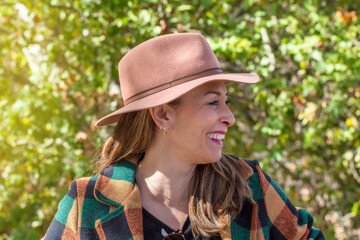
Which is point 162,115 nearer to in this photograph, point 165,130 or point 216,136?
point 165,130

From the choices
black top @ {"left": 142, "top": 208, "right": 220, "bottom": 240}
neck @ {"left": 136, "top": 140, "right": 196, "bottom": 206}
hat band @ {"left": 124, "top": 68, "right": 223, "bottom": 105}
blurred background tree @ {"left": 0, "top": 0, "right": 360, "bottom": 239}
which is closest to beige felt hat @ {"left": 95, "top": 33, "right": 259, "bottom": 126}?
hat band @ {"left": 124, "top": 68, "right": 223, "bottom": 105}

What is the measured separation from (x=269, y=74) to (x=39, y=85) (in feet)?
6.57

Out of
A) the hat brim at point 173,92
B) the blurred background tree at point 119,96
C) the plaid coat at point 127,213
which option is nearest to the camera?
the hat brim at point 173,92

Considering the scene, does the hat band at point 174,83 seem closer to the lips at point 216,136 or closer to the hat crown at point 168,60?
the hat crown at point 168,60

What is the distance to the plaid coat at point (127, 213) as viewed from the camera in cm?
202

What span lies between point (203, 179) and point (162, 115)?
32 centimetres

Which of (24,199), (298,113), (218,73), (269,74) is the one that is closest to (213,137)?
(218,73)

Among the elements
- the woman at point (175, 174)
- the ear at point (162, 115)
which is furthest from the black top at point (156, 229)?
the ear at point (162, 115)

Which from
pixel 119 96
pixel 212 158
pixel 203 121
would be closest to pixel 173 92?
pixel 203 121

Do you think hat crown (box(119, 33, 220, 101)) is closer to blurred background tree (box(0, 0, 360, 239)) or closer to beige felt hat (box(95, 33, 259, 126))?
beige felt hat (box(95, 33, 259, 126))

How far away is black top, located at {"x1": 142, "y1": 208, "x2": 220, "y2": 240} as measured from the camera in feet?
6.64

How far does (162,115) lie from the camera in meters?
2.07

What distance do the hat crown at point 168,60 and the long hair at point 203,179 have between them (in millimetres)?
126

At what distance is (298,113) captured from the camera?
465cm
